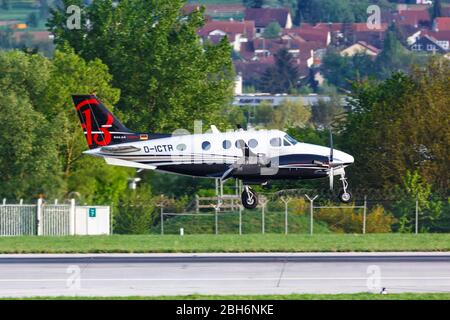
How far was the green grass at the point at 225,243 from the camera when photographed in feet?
135

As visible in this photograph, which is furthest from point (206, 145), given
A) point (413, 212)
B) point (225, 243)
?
point (413, 212)

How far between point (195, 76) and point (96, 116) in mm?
34854

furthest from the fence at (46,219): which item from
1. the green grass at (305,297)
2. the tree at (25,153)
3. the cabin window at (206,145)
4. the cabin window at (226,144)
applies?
the green grass at (305,297)

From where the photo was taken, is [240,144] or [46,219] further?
[46,219]

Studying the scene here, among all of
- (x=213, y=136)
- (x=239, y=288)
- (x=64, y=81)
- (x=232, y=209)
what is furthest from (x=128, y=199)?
(x=239, y=288)

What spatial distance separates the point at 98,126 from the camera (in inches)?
2108

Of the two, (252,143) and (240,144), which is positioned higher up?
(252,143)

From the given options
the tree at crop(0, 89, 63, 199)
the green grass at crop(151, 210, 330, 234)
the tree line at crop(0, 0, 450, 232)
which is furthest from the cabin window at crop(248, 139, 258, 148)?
the tree at crop(0, 89, 63, 199)

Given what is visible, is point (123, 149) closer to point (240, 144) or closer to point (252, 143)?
point (240, 144)

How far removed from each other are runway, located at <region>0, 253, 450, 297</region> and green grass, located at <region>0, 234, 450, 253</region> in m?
1.57

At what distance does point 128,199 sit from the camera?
5916cm

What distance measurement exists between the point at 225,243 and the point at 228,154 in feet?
26.0

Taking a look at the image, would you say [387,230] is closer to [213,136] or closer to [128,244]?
[213,136]
